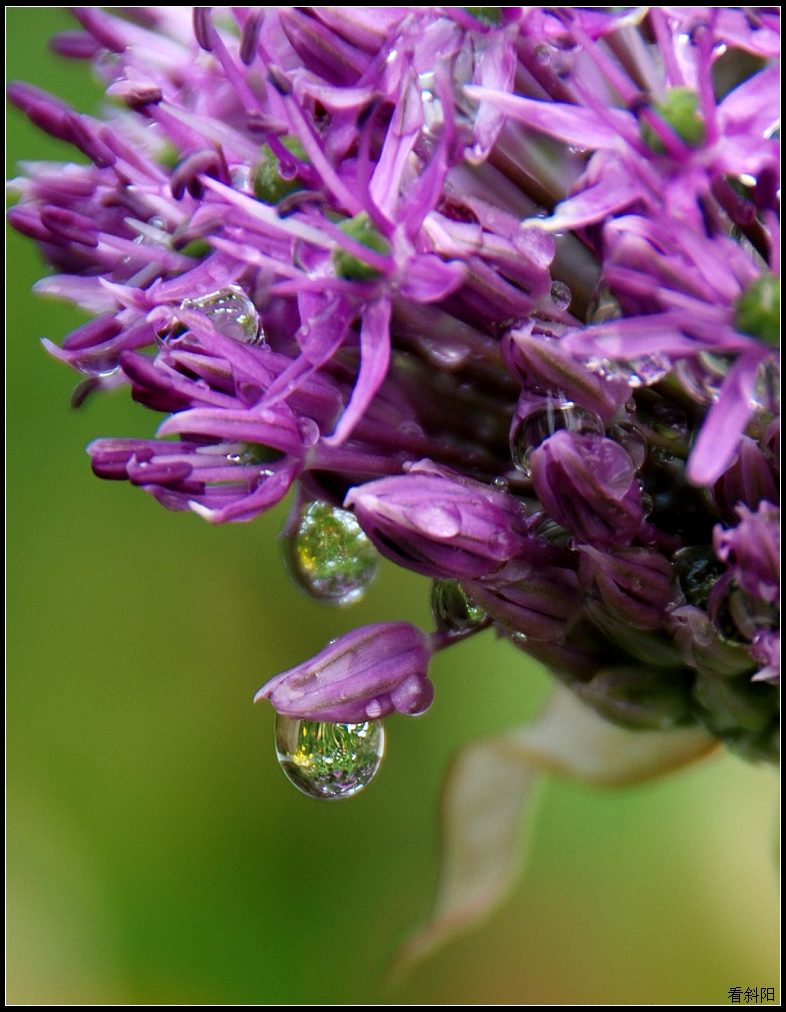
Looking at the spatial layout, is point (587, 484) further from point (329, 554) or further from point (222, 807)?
point (222, 807)

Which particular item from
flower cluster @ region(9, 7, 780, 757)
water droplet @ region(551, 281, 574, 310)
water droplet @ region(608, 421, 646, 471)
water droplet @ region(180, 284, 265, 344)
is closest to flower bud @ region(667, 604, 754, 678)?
flower cluster @ region(9, 7, 780, 757)

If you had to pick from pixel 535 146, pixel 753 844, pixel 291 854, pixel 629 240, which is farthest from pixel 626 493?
pixel 291 854

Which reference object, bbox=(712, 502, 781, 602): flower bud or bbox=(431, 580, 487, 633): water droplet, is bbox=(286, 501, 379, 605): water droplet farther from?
bbox=(712, 502, 781, 602): flower bud

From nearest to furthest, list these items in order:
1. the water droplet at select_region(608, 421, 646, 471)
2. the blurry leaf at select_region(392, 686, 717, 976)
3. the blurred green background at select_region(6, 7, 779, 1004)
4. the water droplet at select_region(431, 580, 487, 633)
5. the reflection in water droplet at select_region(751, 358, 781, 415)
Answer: the reflection in water droplet at select_region(751, 358, 781, 415), the water droplet at select_region(608, 421, 646, 471), the water droplet at select_region(431, 580, 487, 633), the blurry leaf at select_region(392, 686, 717, 976), the blurred green background at select_region(6, 7, 779, 1004)

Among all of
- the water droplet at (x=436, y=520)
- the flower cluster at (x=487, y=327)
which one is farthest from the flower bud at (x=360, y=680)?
the water droplet at (x=436, y=520)

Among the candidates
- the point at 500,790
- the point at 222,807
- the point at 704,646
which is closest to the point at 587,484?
the point at 704,646

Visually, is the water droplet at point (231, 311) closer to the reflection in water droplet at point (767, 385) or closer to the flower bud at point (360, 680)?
the flower bud at point (360, 680)
